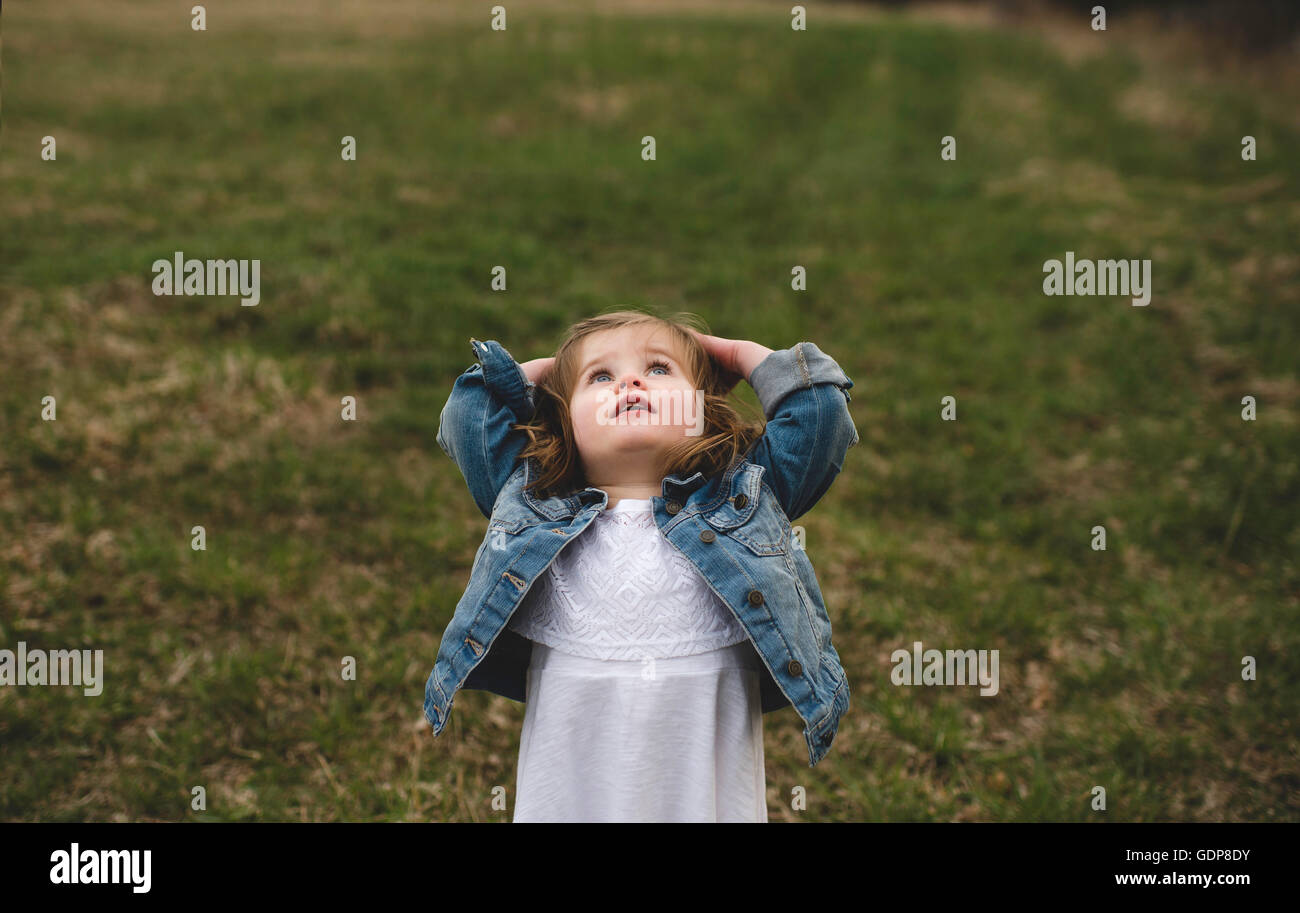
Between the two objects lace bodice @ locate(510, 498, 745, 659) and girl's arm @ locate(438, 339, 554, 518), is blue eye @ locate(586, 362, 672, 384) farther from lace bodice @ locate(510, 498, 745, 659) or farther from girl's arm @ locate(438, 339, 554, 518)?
lace bodice @ locate(510, 498, 745, 659)

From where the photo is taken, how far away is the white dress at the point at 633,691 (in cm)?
208

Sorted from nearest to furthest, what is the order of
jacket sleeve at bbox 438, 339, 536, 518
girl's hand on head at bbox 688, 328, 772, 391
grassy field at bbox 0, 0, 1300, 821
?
jacket sleeve at bbox 438, 339, 536, 518 → girl's hand on head at bbox 688, 328, 772, 391 → grassy field at bbox 0, 0, 1300, 821

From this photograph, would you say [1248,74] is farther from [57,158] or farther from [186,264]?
[57,158]

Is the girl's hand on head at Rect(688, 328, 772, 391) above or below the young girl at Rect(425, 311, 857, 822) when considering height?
above

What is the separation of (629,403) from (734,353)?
484 millimetres

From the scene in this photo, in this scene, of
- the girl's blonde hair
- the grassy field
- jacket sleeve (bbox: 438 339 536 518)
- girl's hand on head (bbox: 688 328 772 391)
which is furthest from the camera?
the grassy field

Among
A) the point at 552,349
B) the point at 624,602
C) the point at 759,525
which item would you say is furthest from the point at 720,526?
the point at 552,349

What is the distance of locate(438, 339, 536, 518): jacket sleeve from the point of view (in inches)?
95.1

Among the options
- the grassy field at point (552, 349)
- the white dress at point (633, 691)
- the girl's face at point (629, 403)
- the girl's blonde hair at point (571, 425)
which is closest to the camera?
the white dress at point (633, 691)

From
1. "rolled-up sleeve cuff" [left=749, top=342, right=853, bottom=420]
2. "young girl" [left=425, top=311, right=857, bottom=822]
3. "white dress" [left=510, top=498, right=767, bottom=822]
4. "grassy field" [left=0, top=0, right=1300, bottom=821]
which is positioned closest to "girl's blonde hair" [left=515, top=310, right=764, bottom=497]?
"young girl" [left=425, top=311, right=857, bottom=822]

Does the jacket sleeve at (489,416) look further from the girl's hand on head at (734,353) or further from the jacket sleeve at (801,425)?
the jacket sleeve at (801,425)

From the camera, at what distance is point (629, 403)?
221cm

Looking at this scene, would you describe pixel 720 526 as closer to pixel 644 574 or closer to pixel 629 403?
pixel 644 574

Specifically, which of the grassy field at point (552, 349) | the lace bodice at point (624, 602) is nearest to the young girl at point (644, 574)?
the lace bodice at point (624, 602)
